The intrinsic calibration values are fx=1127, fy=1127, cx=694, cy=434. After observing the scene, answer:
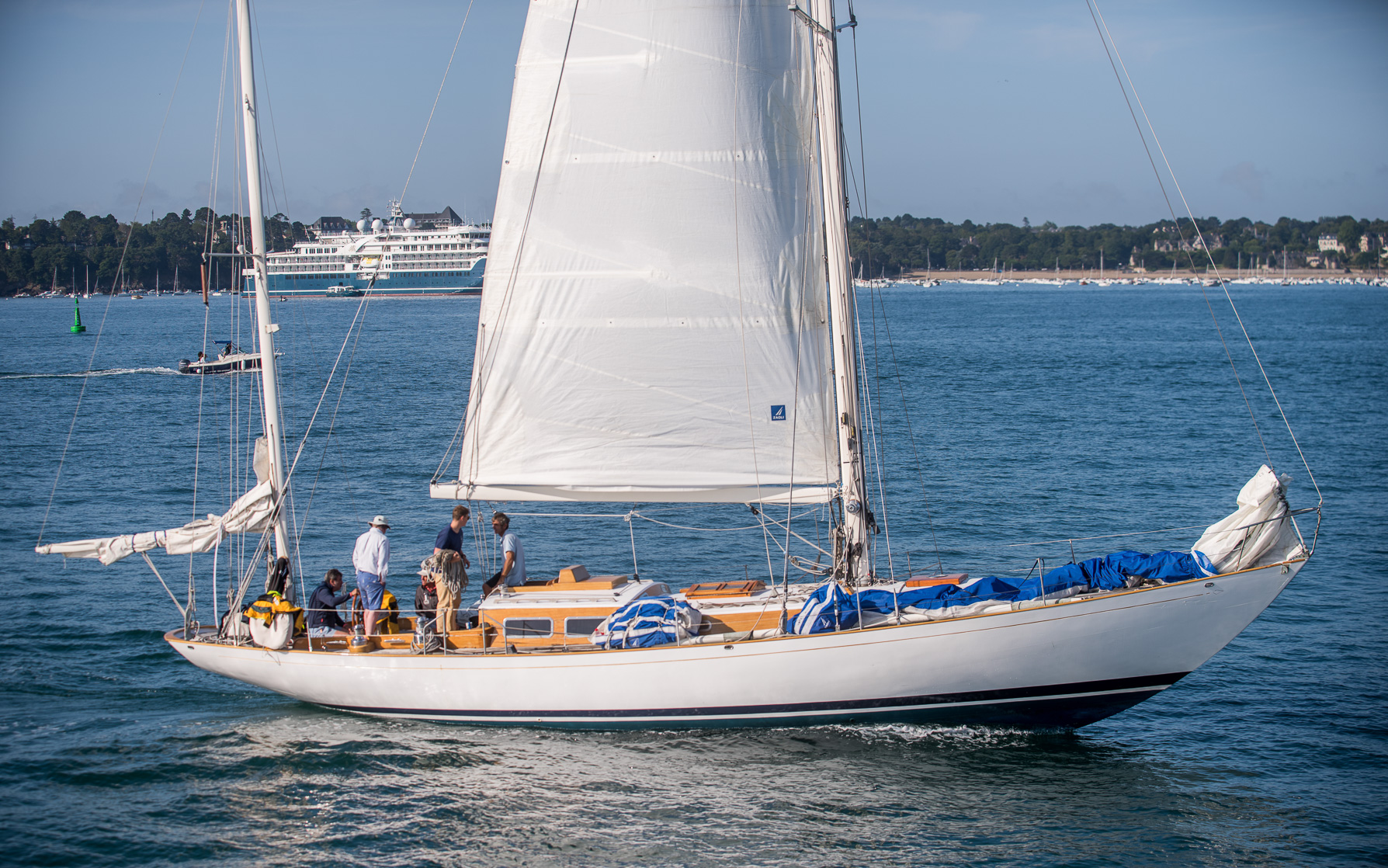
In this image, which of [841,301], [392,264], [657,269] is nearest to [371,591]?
[657,269]

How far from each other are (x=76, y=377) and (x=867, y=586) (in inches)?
2384

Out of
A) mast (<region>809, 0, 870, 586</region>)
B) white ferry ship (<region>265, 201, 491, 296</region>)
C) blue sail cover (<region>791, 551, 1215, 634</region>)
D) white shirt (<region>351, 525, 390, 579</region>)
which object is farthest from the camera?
white ferry ship (<region>265, 201, 491, 296</region>)

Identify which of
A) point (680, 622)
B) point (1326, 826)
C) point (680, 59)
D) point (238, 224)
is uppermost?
point (680, 59)

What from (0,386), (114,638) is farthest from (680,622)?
(0,386)

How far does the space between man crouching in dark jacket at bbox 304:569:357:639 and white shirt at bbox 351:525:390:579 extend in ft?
1.18

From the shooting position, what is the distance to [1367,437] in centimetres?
4106

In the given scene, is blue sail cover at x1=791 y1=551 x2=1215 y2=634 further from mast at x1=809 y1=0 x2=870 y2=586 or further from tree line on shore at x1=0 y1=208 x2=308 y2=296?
tree line on shore at x1=0 y1=208 x2=308 y2=296

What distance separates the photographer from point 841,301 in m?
14.8

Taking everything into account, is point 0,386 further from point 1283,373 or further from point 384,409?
point 1283,373

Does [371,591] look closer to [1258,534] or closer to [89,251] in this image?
[1258,534]

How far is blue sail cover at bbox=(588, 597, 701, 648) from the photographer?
1412 centimetres

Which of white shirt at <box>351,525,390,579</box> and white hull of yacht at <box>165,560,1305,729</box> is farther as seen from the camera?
white shirt at <box>351,525,390,579</box>

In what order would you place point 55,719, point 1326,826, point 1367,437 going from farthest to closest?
1. point 1367,437
2. point 55,719
3. point 1326,826

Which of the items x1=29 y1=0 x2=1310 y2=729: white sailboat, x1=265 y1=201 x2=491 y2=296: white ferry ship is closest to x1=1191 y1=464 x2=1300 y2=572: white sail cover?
x1=29 y1=0 x2=1310 y2=729: white sailboat
